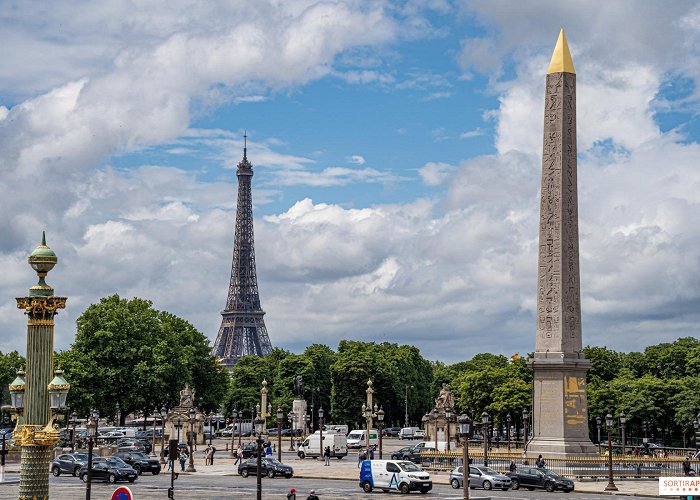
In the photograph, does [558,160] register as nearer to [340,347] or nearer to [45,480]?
[45,480]

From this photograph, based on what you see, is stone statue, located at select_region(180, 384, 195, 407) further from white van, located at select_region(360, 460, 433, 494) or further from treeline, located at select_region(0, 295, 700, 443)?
white van, located at select_region(360, 460, 433, 494)

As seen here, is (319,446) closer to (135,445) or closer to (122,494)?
(135,445)

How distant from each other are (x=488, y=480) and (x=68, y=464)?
2482cm

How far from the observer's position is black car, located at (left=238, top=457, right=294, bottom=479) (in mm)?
56031

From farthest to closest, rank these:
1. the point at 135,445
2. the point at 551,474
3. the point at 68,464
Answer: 1. the point at 135,445
2. the point at 68,464
3. the point at 551,474

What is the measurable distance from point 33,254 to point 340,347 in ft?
412

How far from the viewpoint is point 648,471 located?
55.7m

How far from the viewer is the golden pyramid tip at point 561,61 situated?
5175cm

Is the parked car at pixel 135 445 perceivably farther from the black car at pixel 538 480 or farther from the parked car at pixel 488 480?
the black car at pixel 538 480

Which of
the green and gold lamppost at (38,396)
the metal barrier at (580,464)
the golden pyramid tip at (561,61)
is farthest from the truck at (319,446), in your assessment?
the green and gold lamppost at (38,396)

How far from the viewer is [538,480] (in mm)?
46656

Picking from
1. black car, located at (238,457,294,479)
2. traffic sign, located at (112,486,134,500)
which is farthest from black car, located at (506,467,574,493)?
traffic sign, located at (112,486,134,500)

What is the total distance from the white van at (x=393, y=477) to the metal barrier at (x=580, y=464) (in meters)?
6.94

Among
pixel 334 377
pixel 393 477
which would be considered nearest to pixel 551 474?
pixel 393 477
